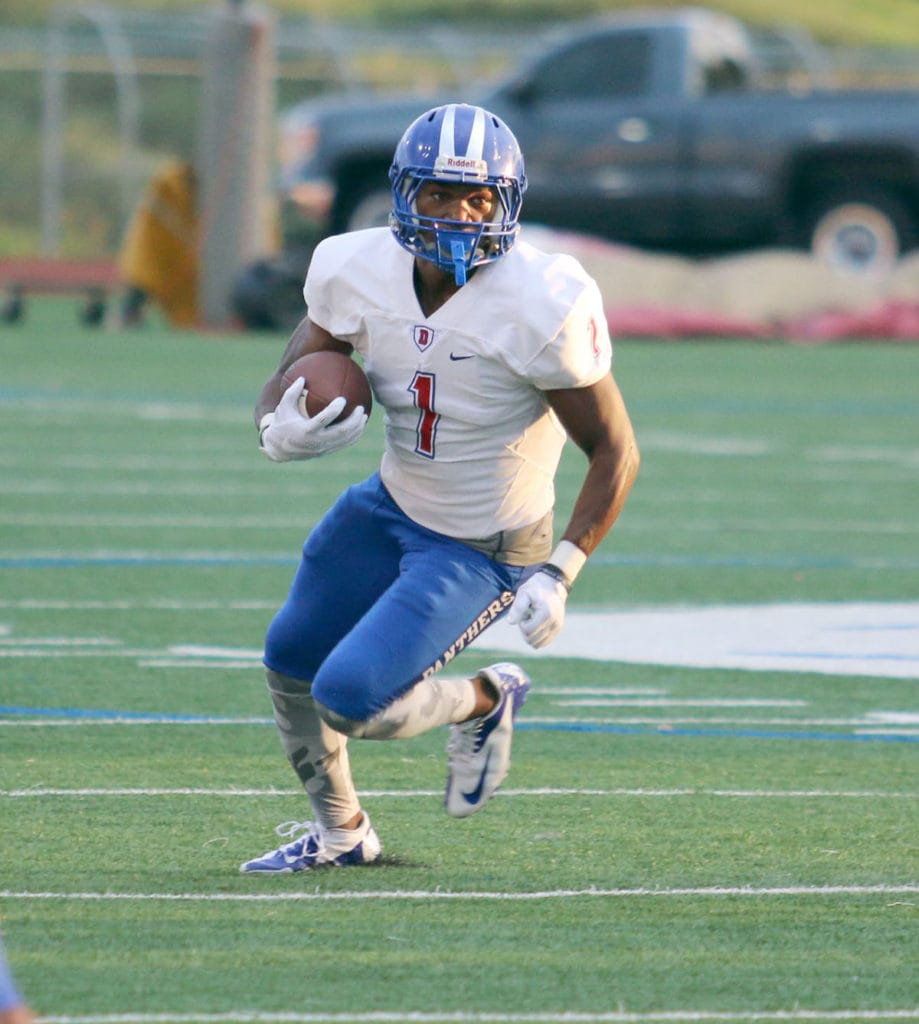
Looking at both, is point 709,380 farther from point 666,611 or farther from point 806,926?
point 806,926

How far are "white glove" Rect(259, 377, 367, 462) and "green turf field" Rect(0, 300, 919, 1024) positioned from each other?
2.93 ft

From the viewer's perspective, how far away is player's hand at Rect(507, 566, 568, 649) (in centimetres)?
477

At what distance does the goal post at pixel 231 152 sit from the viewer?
2092 centimetres

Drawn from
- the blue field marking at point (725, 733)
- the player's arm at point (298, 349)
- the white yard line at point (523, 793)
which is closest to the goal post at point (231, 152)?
the blue field marking at point (725, 733)

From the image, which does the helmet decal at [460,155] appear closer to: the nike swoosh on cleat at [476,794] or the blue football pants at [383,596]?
the blue football pants at [383,596]

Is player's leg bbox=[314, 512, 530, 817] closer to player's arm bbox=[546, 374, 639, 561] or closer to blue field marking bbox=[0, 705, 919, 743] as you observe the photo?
player's arm bbox=[546, 374, 639, 561]

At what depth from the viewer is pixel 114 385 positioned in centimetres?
1589

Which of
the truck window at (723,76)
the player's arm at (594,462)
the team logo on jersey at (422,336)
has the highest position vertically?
the team logo on jersey at (422,336)

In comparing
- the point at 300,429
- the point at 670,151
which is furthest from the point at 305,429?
the point at 670,151

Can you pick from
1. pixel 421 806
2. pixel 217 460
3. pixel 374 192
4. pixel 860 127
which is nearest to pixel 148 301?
pixel 374 192

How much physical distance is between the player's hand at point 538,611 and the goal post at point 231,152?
16.3 m

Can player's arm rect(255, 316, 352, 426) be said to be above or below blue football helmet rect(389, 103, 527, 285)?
below

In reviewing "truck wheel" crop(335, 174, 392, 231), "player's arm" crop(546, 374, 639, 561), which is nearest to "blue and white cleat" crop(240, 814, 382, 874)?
"player's arm" crop(546, 374, 639, 561)

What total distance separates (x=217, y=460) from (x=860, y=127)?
9.42 meters
